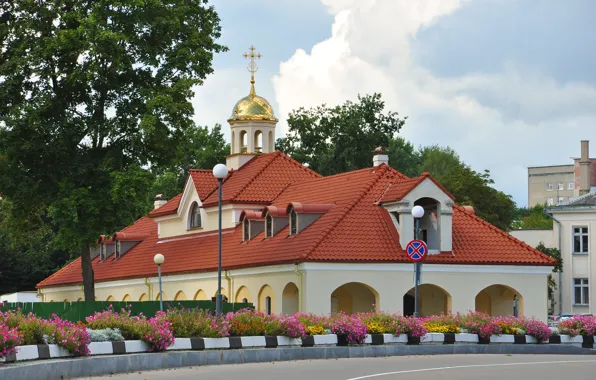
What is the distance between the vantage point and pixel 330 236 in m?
46.8

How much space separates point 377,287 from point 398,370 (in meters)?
23.0

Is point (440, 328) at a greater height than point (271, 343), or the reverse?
point (440, 328)

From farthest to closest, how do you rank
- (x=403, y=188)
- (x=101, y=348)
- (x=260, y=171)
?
(x=260, y=171)
(x=403, y=188)
(x=101, y=348)

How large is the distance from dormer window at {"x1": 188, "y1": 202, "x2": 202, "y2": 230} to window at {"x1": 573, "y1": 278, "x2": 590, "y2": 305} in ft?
81.9

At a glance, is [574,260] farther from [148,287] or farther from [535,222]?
[535,222]

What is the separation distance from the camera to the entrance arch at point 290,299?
156 ft

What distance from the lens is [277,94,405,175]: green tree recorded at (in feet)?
252

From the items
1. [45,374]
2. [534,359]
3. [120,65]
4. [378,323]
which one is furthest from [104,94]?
[45,374]

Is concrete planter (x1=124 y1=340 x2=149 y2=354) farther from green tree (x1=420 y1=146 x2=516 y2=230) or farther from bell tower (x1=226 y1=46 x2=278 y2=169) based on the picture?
green tree (x1=420 y1=146 x2=516 y2=230)

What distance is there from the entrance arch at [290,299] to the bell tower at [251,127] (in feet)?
51.7

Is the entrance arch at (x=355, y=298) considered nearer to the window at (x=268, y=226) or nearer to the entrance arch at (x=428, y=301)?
the entrance arch at (x=428, y=301)

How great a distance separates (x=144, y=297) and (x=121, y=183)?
Result: 11.4m

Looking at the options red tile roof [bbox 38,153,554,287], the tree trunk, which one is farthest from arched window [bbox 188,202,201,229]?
the tree trunk

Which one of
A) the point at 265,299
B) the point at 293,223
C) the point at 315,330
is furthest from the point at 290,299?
the point at 315,330
